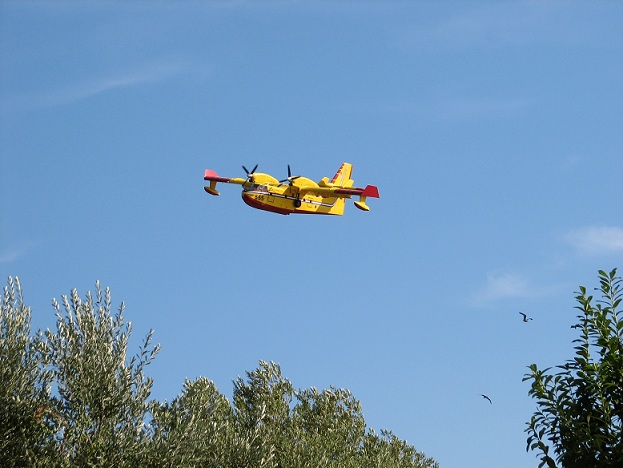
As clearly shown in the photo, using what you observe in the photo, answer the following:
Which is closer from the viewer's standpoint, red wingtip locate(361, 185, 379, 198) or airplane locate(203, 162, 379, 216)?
airplane locate(203, 162, 379, 216)

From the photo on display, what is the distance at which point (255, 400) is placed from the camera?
50.4 m

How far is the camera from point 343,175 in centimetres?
5934

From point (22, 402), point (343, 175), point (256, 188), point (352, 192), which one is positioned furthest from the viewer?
point (343, 175)

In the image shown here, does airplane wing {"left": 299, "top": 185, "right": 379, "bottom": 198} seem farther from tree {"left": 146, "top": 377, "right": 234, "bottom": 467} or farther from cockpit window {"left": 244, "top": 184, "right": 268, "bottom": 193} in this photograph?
tree {"left": 146, "top": 377, "right": 234, "bottom": 467}

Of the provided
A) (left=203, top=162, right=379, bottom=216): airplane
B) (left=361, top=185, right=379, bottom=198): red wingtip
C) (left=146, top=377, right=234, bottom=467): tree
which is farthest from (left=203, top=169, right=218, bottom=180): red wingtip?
(left=146, top=377, right=234, bottom=467): tree

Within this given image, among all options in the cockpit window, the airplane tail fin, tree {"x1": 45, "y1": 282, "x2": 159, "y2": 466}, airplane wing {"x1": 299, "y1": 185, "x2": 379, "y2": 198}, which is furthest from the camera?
the airplane tail fin

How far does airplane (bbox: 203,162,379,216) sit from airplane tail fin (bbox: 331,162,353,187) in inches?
324

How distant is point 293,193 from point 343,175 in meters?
12.7

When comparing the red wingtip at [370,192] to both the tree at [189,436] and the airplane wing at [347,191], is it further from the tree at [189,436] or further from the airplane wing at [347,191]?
the tree at [189,436]

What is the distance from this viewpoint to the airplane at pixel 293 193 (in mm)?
45562

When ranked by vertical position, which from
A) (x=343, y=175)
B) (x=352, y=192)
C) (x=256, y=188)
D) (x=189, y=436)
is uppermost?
(x=343, y=175)

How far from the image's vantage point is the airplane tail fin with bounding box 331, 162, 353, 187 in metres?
58.4

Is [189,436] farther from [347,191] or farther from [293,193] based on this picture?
[347,191]

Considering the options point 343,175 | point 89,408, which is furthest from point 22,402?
point 343,175
